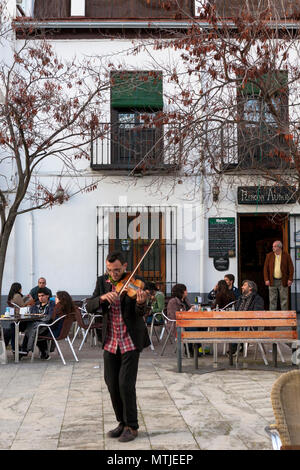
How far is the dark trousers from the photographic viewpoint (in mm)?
5520

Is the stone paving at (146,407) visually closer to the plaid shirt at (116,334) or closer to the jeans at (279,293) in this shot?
the plaid shirt at (116,334)

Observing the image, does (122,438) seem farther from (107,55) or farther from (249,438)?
(107,55)

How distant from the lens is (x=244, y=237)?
18.2 m

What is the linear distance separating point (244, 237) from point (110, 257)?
13.0m

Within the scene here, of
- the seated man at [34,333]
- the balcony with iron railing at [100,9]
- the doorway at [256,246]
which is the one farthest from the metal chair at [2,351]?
the balcony with iron railing at [100,9]

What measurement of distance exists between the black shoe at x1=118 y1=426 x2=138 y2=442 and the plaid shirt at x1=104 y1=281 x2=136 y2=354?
680mm

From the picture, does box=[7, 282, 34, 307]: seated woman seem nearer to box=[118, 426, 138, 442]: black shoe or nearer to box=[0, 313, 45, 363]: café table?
box=[0, 313, 45, 363]: café table

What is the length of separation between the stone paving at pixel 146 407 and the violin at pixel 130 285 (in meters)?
1.30

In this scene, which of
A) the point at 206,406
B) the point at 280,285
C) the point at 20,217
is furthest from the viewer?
the point at 20,217

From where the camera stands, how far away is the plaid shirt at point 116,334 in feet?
18.3

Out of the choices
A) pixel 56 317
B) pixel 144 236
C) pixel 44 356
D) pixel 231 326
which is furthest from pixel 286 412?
pixel 144 236

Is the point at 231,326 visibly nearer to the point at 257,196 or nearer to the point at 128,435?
the point at 128,435

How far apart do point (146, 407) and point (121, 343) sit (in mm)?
1599
